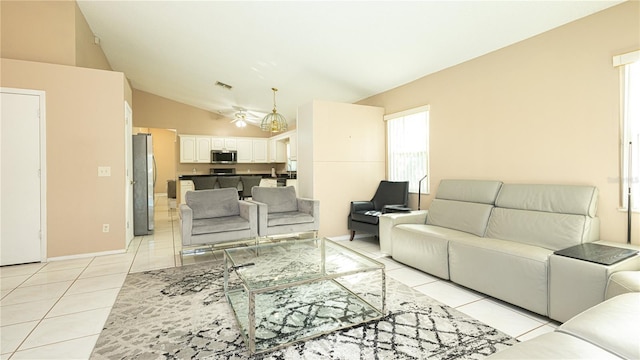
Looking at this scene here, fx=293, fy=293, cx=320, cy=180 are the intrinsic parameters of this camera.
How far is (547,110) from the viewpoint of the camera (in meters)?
3.00

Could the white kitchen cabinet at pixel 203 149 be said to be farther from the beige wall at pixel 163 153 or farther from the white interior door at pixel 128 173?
the white interior door at pixel 128 173

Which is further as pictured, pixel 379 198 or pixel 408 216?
pixel 379 198

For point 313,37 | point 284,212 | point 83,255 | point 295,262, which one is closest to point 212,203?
point 284,212

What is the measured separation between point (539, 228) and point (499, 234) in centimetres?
35

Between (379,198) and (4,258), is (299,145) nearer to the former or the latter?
(379,198)

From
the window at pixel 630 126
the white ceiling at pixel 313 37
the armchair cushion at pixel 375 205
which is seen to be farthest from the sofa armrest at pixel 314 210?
the window at pixel 630 126

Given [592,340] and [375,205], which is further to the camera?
[375,205]

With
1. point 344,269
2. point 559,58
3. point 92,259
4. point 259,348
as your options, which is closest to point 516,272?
point 344,269

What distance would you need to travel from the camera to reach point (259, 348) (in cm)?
180

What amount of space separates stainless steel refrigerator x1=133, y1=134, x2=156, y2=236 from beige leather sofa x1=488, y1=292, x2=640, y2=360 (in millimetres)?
5462

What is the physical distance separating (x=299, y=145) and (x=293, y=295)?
118 inches

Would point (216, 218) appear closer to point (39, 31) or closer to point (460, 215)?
point (460, 215)

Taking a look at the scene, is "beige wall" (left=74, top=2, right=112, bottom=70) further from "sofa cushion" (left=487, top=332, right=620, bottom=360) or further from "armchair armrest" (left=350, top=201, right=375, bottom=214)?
"sofa cushion" (left=487, top=332, right=620, bottom=360)

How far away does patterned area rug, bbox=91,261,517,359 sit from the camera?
175 centimetres
